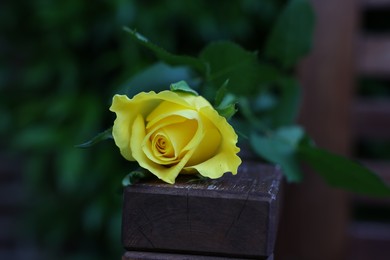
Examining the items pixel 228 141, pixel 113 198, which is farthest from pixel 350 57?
pixel 228 141

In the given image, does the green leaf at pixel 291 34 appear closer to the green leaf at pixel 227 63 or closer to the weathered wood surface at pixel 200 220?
the green leaf at pixel 227 63

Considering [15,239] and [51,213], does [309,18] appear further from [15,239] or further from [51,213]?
[15,239]

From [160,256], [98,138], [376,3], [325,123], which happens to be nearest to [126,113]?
[98,138]

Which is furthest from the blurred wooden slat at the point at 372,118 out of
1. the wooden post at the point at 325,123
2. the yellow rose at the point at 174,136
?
the yellow rose at the point at 174,136

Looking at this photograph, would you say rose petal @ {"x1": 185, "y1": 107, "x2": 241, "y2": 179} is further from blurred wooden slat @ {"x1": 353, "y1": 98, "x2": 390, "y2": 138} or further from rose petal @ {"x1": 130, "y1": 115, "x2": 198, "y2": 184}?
blurred wooden slat @ {"x1": 353, "y1": 98, "x2": 390, "y2": 138}

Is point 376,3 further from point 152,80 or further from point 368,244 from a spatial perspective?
point 152,80

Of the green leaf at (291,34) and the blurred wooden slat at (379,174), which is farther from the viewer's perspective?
the blurred wooden slat at (379,174)

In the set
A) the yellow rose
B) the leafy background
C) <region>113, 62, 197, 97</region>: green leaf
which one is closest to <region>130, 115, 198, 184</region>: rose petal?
the yellow rose
